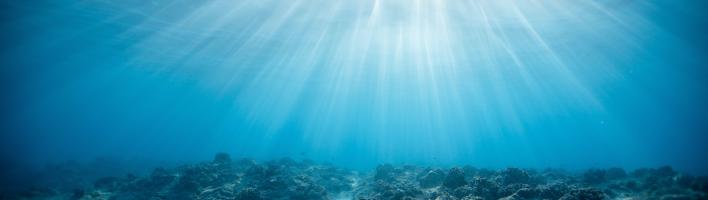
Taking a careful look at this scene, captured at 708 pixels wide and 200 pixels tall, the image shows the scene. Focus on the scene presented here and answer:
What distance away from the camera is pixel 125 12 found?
23.9 meters

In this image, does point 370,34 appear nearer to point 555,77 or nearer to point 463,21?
point 463,21

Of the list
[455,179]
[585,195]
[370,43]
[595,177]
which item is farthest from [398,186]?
[370,43]

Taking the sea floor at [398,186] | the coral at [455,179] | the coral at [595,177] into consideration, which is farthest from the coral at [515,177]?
the coral at [595,177]

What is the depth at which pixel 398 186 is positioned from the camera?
10.7 m

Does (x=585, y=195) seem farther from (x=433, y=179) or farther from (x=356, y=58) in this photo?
(x=356, y=58)

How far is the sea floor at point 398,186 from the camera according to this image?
855 cm

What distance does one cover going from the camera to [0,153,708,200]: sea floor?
8.55 meters

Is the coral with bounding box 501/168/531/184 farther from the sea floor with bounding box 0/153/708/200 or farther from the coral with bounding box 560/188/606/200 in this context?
the coral with bounding box 560/188/606/200

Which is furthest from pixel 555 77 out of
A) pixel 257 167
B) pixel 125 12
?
pixel 125 12

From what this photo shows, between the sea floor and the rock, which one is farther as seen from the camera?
the rock

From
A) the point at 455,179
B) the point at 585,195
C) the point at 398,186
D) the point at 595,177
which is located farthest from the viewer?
the point at 595,177

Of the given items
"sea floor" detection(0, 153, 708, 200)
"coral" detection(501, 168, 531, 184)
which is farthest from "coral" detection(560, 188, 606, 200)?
"coral" detection(501, 168, 531, 184)

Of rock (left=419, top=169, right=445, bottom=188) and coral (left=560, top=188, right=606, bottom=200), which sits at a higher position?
rock (left=419, top=169, right=445, bottom=188)

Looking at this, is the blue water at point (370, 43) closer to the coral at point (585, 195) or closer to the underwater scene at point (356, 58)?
the underwater scene at point (356, 58)
